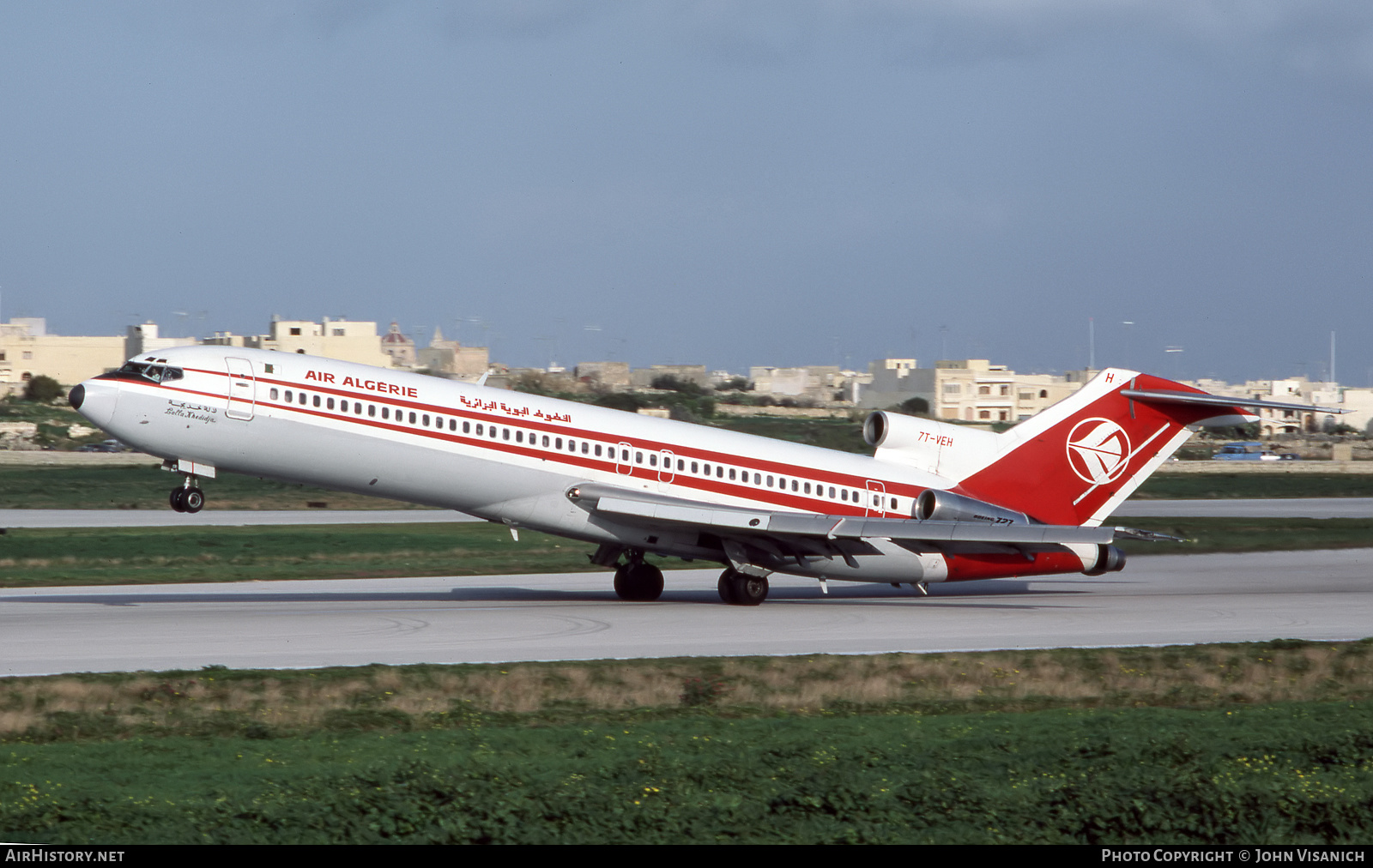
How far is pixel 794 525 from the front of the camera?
2823cm

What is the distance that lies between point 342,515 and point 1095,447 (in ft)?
110

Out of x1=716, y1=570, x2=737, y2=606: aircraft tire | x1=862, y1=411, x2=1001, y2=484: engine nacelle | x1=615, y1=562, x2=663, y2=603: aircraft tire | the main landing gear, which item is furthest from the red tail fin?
the main landing gear

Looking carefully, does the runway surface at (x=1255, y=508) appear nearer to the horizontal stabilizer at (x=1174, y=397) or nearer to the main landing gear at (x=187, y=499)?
the horizontal stabilizer at (x=1174, y=397)

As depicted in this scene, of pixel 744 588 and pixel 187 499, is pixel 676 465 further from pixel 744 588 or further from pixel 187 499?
pixel 187 499

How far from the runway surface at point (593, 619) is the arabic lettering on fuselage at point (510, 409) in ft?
13.0

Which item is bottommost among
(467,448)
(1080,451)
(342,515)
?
(342,515)

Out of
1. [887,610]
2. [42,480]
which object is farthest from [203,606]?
[42,480]

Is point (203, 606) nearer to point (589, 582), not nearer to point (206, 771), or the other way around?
point (589, 582)

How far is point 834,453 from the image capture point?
3145cm

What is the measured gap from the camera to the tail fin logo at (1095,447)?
3212 cm

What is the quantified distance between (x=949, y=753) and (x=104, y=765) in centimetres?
819

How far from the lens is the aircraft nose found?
24609 mm

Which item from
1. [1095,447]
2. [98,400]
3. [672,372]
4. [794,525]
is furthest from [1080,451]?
[672,372]

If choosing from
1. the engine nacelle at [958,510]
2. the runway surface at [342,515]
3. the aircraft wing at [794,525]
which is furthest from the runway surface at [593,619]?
the runway surface at [342,515]
